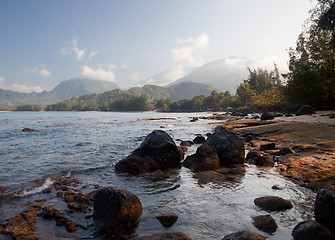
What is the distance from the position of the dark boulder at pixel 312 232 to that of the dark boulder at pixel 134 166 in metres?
6.12

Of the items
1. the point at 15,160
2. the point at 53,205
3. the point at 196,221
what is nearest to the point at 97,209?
the point at 53,205

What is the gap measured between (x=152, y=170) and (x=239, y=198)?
4235 millimetres

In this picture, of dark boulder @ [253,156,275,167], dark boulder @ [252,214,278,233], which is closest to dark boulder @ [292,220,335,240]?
dark boulder @ [252,214,278,233]

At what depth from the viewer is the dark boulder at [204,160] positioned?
9180 millimetres

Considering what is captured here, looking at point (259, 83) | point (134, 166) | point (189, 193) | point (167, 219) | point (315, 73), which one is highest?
point (259, 83)

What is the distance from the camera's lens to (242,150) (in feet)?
33.5

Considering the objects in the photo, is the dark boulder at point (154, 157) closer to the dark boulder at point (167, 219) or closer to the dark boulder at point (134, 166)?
the dark boulder at point (134, 166)

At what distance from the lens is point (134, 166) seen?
8969 mm

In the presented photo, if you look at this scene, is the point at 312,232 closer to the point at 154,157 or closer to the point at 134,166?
the point at 134,166

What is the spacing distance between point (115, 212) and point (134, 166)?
4301mm

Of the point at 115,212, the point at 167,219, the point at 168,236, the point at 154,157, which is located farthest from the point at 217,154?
the point at 115,212

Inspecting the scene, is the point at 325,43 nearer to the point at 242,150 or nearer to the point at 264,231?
the point at 242,150

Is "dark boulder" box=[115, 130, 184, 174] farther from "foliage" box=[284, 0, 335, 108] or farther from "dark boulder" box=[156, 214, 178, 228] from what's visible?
"foliage" box=[284, 0, 335, 108]

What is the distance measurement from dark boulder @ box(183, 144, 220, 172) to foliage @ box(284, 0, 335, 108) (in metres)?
21.6
